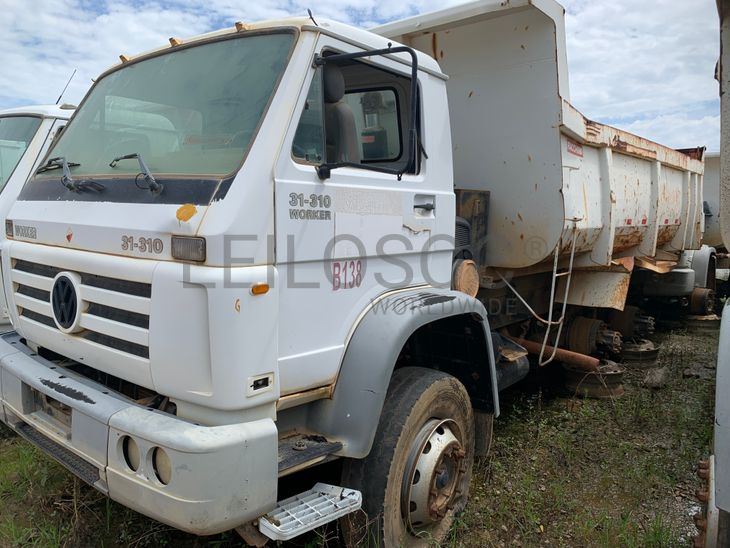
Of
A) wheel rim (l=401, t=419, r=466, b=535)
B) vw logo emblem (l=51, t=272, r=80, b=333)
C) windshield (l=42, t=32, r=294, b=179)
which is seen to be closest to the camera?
windshield (l=42, t=32, r=294, b=179)

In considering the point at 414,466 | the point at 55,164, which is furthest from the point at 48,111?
the point at 414,466

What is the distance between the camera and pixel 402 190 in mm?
2971

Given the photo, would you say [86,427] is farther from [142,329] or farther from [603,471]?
[603,471]

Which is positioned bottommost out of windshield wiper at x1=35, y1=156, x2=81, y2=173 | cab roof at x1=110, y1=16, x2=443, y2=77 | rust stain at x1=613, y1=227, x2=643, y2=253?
rust stain at x1=613, y1=227, x2=643, y2=253

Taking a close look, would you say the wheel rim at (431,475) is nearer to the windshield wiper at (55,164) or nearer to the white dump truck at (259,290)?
the white dump truck at (259,290)

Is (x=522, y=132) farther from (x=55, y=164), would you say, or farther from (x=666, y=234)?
(x=666, y=234)

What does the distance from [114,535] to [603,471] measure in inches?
119

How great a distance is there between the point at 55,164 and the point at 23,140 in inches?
92.3

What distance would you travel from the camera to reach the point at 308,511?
7.80 ft

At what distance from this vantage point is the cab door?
2412 mm

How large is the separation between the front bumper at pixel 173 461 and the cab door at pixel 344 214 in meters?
0.37

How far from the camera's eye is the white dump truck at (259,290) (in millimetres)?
2152

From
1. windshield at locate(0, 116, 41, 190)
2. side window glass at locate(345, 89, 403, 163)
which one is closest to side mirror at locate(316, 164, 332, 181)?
side window glass at locate(345, 89, 403, 163)

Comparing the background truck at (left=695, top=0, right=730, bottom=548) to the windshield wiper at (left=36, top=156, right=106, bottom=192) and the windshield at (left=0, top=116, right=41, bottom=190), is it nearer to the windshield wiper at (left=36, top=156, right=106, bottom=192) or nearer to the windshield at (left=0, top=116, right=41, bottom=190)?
the windshield wiper at (left=36, top=156, right=106, bottom=192)
